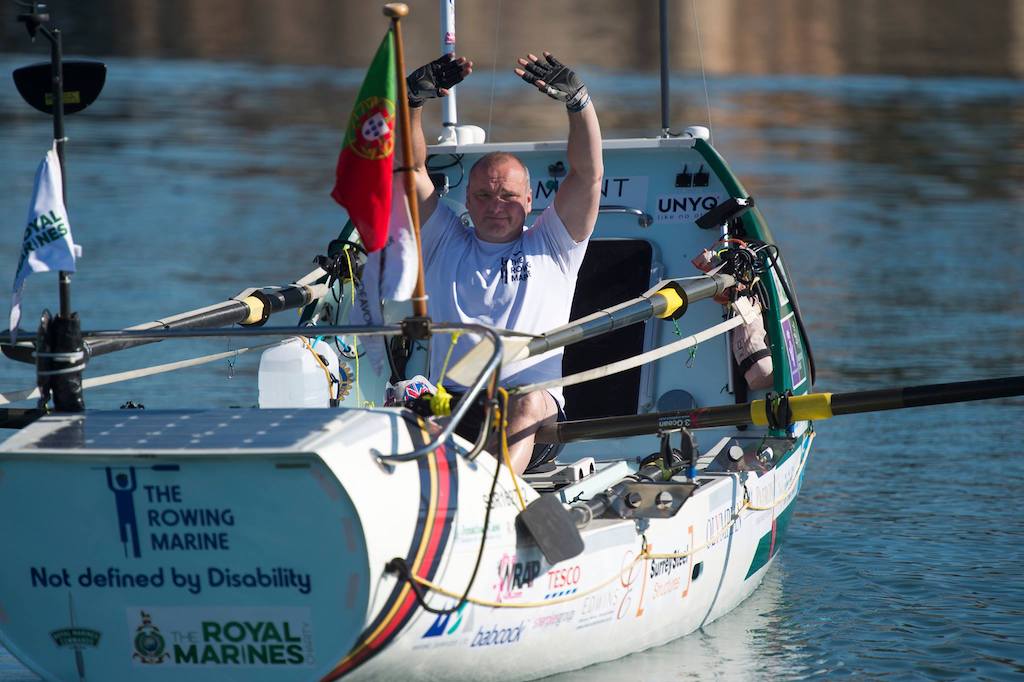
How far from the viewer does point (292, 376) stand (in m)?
6.87

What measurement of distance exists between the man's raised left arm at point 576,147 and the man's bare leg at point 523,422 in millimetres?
695

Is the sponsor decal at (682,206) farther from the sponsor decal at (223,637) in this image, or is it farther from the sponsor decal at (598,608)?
the sponsor decal at (223,637)

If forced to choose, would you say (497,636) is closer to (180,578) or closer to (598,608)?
(598,608)

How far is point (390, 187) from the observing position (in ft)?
16.5

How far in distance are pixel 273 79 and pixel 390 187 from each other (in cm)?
2441

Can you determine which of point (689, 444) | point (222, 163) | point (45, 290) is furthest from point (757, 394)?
point (222, 163)

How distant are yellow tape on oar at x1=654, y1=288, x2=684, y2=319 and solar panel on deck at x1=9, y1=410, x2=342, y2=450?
2.27 meters

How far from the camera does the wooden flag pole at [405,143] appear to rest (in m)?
4.92

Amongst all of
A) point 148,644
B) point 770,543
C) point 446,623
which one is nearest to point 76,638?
point 148,644

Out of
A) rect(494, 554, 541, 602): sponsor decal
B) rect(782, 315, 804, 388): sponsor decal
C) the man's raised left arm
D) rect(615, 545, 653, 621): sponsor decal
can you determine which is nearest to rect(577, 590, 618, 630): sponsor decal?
rect(615, 545, 653, 621): sponsor decal

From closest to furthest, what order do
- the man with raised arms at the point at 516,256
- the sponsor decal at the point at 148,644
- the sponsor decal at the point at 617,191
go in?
the sponsor decal at the point at 148,644 → the man with raised arms at the point at 516,256 → the sponsor decal at the point at 617,191

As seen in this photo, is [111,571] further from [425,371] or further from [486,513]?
[425,371]

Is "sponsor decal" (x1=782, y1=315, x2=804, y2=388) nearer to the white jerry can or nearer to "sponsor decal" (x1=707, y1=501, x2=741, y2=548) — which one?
"sponsor decal" (x1=707, y1=501, x2=741, y2=548)

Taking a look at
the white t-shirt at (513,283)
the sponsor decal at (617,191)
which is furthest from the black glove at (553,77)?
the sponsor decal at (617,191)
